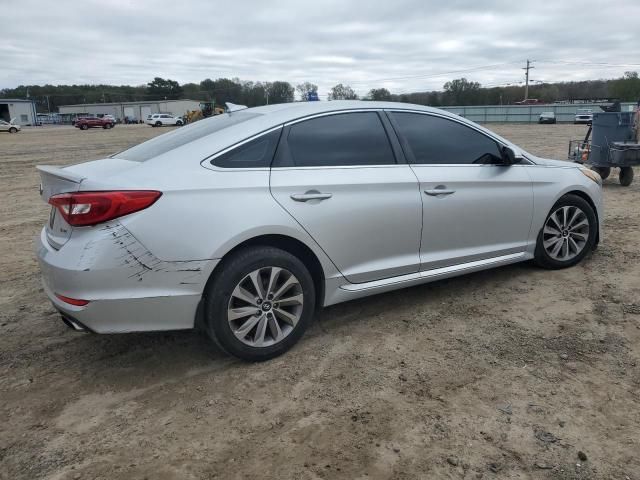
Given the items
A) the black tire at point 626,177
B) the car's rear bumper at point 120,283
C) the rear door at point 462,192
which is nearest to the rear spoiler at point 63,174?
the car's rear bumper at point 120,283

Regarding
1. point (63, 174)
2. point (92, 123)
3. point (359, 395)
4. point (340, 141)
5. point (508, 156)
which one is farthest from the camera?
point (92, 123)

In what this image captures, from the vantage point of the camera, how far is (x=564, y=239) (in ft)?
16.7

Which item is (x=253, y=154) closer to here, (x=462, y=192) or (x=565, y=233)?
(x=462, y=192)

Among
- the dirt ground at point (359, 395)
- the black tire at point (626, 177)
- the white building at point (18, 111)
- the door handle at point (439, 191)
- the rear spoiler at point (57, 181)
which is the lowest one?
the dirt ground at point (359, 395)

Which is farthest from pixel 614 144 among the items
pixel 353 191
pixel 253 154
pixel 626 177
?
pixel 253 154

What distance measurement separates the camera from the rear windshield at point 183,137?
3.52 m

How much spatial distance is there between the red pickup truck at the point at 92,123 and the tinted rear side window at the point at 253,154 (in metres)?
60.9

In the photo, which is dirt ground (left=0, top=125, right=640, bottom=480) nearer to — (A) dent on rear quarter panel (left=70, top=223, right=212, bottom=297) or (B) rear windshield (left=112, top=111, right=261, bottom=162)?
(A) dent on rear quarter panel (left=70, top=223, right=212, bottom=297)

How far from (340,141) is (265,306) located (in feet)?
4.30

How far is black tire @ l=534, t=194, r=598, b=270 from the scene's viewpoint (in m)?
4.96

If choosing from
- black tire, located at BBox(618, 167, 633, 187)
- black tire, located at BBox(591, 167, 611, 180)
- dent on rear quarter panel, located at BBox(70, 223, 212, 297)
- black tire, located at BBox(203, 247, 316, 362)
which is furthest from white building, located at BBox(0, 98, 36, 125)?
black tire, located at BBox(203, 247, 316, 362)

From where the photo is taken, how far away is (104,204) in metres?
2.97

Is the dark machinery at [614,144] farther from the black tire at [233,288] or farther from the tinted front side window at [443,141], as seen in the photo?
the black tire at [233,288]

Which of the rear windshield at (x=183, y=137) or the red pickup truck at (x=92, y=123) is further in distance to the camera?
the red pickup truck at (x=92, y=123)
